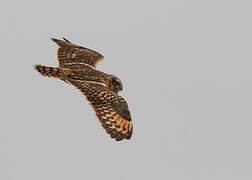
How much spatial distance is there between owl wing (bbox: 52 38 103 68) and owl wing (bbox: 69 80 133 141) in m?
1.57

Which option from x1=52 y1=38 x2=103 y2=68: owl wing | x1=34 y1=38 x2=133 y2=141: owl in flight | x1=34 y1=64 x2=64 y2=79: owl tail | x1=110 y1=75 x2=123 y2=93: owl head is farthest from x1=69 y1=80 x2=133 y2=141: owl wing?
x1=52 y1=38 x2=103 y2=68: owl wing

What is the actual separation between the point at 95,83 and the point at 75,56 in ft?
5.37

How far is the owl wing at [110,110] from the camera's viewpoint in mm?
7156

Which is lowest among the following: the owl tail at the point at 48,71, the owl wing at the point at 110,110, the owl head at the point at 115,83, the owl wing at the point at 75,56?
the owl wing at the point at 110,110

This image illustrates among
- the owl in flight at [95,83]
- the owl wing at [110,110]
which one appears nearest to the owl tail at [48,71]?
the owl in flight at [95,83]

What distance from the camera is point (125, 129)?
7250mm

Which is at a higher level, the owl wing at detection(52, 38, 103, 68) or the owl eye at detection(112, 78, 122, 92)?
the owl wing at detection(52, 38, 103, 68)

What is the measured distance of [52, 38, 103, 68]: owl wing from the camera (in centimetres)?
930

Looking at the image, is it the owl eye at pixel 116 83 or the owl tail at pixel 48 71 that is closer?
the owl tail at pixel 48 71

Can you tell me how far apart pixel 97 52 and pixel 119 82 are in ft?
5.61

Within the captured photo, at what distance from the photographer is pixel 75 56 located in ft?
31.2

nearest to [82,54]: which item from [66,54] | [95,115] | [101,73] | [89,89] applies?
[66,54]

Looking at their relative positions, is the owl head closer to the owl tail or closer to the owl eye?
the owl eye

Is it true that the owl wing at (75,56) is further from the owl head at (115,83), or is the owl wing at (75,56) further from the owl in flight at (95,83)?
the owl head at (115,83)
